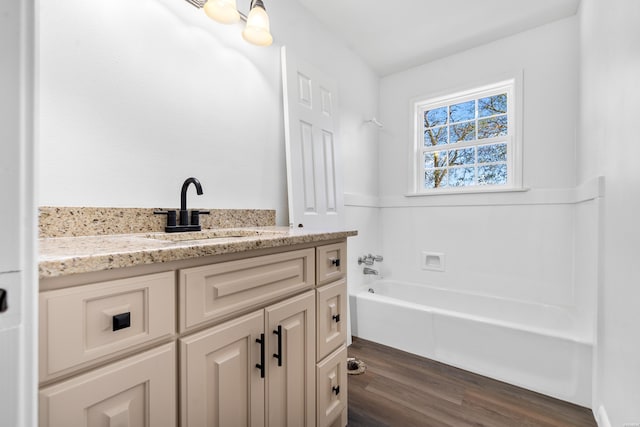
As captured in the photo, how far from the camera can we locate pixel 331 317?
1305mm

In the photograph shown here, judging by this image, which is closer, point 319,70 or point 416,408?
point 416,408

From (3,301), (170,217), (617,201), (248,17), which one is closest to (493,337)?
(617,201)

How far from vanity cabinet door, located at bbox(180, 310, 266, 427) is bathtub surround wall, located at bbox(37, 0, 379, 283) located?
750 millimetres

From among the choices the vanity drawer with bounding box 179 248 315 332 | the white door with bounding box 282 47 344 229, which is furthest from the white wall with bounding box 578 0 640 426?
the white door with bounding box 282 47 344 229

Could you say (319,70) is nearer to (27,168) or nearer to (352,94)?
(352,94)

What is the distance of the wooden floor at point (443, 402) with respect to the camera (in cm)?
149

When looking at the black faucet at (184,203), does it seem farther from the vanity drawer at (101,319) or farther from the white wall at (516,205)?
the white wall at (516,205)

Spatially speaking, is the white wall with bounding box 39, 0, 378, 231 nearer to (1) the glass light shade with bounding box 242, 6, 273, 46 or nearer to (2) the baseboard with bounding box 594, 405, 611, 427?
(1) the glass light shade with bounding box 242, 6, 273, 46

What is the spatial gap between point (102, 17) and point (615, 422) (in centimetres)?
259

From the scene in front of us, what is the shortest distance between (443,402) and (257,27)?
2.22 meters

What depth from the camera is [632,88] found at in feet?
3.54

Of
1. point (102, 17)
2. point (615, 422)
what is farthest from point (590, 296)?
point (102, 17)

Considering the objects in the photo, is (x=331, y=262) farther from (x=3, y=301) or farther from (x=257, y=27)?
(x=257, y=27)

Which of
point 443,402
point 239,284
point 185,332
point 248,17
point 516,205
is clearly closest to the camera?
point 185,332
